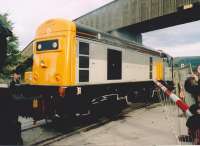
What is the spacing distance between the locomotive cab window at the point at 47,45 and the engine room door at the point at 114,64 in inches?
93.2

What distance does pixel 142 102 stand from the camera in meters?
16.0

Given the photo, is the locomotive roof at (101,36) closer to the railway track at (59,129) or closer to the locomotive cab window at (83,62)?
the locomotive cab window at (83,62)

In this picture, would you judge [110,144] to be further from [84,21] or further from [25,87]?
[84,21]

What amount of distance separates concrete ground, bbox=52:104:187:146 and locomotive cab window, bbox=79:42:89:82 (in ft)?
5.80

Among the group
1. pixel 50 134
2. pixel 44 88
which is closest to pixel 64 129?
pixel 50 134

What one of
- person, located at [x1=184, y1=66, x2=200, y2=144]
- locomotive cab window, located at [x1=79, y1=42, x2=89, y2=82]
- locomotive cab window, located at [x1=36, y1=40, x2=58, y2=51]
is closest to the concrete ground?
person, located at [x1=184, y1=66, x2=200, y2=144]

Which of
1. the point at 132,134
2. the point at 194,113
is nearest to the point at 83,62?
the point at 132,134

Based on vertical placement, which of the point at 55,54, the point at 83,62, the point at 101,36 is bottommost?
the point at 83,62

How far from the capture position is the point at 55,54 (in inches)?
341

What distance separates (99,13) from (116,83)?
16340 millimetres

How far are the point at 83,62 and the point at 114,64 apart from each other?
2.23 m

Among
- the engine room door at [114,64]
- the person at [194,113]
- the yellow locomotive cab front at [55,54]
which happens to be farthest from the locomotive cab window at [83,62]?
the person at [194,113]

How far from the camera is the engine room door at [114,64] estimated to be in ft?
33.8

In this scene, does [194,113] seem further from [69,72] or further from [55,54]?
[55,54]
